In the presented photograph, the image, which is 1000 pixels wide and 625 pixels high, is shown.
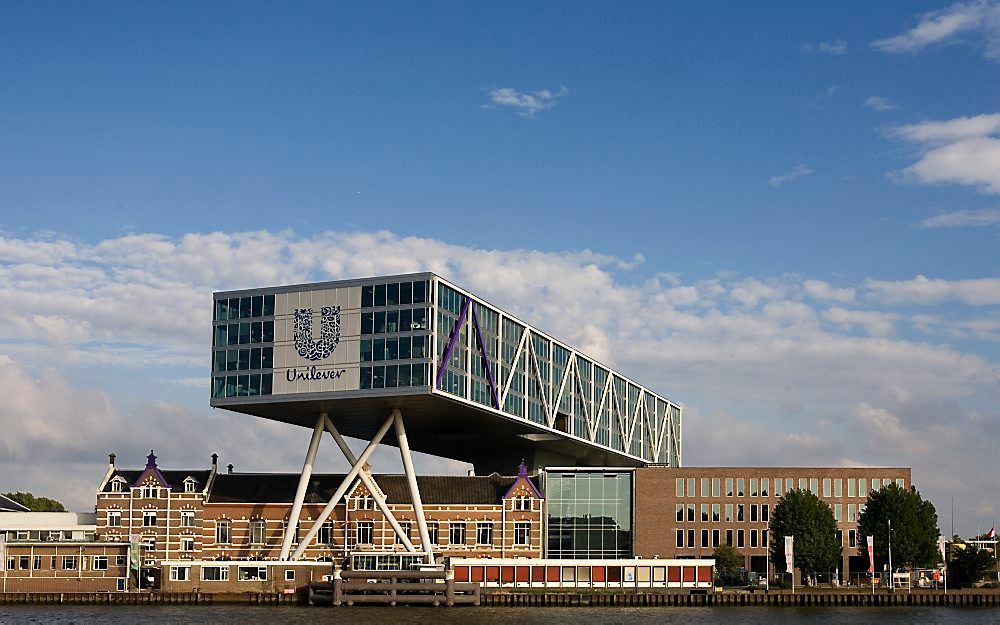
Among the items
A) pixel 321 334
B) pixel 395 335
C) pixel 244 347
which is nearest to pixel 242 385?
pixel 244 347

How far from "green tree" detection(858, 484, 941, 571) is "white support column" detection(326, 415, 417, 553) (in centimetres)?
4457

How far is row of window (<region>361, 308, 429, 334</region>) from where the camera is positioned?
112 meters

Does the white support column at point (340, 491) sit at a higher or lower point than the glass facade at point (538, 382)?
lower

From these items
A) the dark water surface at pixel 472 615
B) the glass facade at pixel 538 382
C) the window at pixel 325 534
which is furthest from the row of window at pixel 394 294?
the window at pixel 325 534

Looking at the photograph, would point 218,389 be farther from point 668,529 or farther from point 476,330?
point 668,529

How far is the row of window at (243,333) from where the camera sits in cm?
11644

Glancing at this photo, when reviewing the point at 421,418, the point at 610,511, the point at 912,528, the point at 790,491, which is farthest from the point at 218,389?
the point at 912,528

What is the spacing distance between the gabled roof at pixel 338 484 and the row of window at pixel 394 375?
21.5 meters

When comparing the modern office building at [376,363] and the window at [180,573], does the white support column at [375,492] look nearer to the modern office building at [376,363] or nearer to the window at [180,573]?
the modern office building at [376,363]

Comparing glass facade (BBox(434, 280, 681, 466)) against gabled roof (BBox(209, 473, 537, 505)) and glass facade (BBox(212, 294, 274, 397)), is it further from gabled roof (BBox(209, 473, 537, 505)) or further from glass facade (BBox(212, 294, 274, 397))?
glass facade (BBox(212, 294, 274, 397))

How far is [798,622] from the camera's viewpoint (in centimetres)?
9281

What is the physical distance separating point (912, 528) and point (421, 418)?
48122 mm

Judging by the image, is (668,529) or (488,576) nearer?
(488,576)

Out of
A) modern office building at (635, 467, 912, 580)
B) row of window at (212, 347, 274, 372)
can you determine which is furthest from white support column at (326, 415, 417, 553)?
modern office building at (635, 467, 912, 580)
